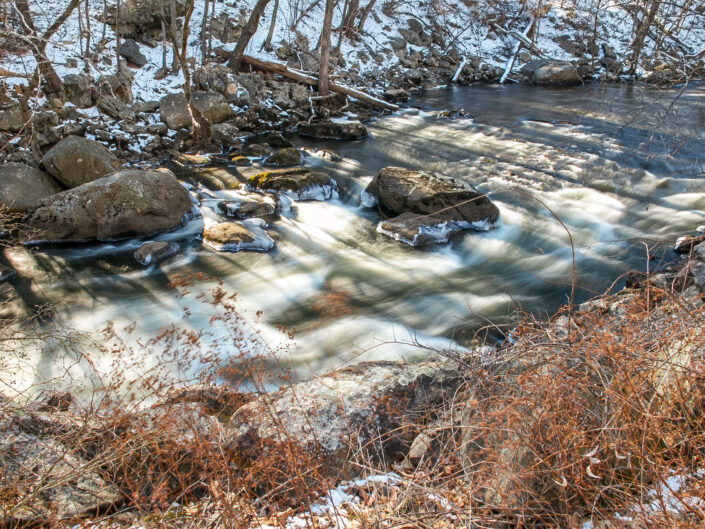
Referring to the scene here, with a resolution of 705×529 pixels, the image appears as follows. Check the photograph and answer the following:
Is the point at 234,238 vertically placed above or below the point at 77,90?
below

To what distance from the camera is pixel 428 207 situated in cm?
774

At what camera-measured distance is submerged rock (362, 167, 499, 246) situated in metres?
7.49

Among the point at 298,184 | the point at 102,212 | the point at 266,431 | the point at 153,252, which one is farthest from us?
the point at 298,184

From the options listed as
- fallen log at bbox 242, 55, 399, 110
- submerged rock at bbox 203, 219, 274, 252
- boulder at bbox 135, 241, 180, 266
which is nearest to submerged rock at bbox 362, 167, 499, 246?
submerged rock at bbox 203, 219, 274, 252

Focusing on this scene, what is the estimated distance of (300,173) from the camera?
9516mm

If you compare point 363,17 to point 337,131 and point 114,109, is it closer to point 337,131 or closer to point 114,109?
point 337,131

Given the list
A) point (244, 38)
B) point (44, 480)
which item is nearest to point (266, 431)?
point (44, 480)

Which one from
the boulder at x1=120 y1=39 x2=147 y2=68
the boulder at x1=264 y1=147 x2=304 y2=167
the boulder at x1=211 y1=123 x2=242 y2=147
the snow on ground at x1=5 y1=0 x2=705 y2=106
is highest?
the snow on ground at x1=5 y1=0 x2=705 y2=106

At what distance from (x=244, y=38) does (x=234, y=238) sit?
32.2ft

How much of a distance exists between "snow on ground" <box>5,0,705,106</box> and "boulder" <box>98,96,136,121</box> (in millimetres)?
1249

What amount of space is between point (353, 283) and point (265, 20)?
626 inches

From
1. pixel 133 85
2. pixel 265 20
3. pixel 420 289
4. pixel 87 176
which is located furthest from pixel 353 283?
pixel 265 20

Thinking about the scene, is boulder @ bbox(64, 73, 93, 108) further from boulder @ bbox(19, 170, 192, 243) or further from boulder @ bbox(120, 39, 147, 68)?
boulder @ bbox(19, 170, 192, 243)

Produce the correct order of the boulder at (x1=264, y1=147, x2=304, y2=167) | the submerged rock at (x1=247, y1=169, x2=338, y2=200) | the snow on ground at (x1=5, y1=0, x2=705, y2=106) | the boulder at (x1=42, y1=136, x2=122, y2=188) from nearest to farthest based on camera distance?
the boulder at (x1=42, y1=136, x2=122, y2=188), the submerged rock at (x1=247, y1=169, x2=338, y2=200), the boulder at (x1=264, y1=147, x2=304, y2=167), the snow on ground at (x1=5, y1=0, x2=705, y2=106)
